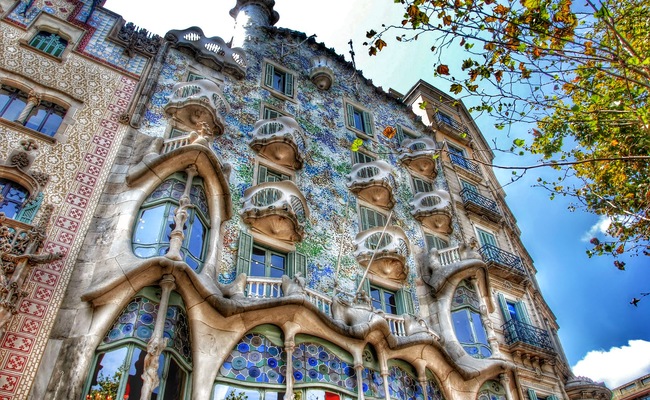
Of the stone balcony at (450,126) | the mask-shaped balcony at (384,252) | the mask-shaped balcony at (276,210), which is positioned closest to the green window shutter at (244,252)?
the mask-shaped balcony at (276,210)

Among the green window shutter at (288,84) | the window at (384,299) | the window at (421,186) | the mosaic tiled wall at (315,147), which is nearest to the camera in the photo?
the mosaic tiled wall at (315,147)

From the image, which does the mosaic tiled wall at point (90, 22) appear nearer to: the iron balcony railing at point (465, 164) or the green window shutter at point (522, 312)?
the iron balcony railing at point (465, 164)

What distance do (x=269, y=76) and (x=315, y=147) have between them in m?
3.64

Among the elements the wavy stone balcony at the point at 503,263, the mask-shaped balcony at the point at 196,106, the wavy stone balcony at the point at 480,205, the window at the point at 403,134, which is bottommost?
the wavy stone balcony at the point at 503,263

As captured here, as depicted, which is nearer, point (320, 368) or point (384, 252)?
point (320, 368)

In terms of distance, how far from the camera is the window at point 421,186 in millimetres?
20438

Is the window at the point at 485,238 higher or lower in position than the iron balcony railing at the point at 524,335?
higher

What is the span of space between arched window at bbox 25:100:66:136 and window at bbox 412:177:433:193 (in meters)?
12.9

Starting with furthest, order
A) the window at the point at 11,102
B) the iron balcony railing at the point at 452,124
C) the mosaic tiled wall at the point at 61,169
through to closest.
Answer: the iron balcony railing at the point at 452,124
the window at the point at 11,102
the mosaic tiled wall at the point at 61,169

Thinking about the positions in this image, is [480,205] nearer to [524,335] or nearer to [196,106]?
[524,335]

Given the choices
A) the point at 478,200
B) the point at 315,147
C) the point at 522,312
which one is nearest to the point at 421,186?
the point at 478,200

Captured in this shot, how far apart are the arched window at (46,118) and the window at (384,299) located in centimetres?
969

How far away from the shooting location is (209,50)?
17906mm

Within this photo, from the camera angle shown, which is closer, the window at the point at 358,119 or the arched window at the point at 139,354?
the arched window at the point at 139,354
